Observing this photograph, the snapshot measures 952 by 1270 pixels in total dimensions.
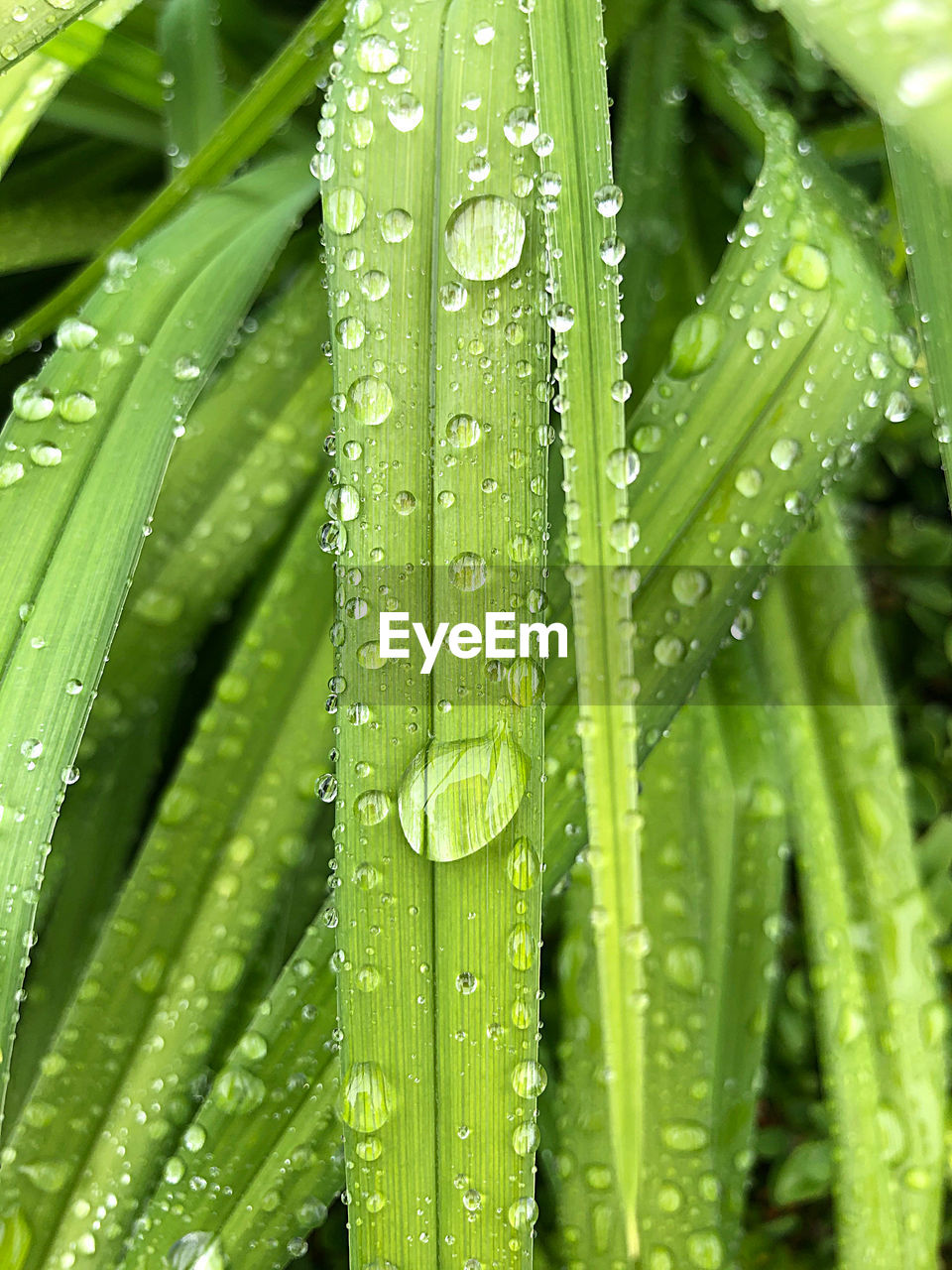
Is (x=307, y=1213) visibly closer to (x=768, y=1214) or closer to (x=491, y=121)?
(x=768, y=1214)

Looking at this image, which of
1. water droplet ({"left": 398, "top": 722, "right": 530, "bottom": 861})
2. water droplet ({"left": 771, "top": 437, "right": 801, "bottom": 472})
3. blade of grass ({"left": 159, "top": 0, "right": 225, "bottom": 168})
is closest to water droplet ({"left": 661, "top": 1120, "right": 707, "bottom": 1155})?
water droplet ({"left": 398, "top": 722, "right": 530, "bottom": 861})

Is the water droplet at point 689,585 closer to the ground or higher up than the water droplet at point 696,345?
closer to the ground

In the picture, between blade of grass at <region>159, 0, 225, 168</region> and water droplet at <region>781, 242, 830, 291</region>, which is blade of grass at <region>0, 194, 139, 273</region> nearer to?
blade of grass at <region>159, 0, 225, 168</region>

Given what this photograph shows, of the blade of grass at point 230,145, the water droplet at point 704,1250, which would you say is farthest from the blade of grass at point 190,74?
the water droplet at point 704,1250

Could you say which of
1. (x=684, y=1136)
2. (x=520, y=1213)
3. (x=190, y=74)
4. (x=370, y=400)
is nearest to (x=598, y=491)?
(x=370, y=400)

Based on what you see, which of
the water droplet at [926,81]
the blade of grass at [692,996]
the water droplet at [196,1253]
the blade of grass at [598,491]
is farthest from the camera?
the blade of grass at [692,996]

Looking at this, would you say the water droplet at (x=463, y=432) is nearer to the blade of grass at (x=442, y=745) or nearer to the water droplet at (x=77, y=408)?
the blade of grass at (x=442, y=745)

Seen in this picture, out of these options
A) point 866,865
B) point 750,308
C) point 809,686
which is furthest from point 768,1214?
point 750,308

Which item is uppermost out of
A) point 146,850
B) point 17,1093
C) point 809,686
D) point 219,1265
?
point 809,686
